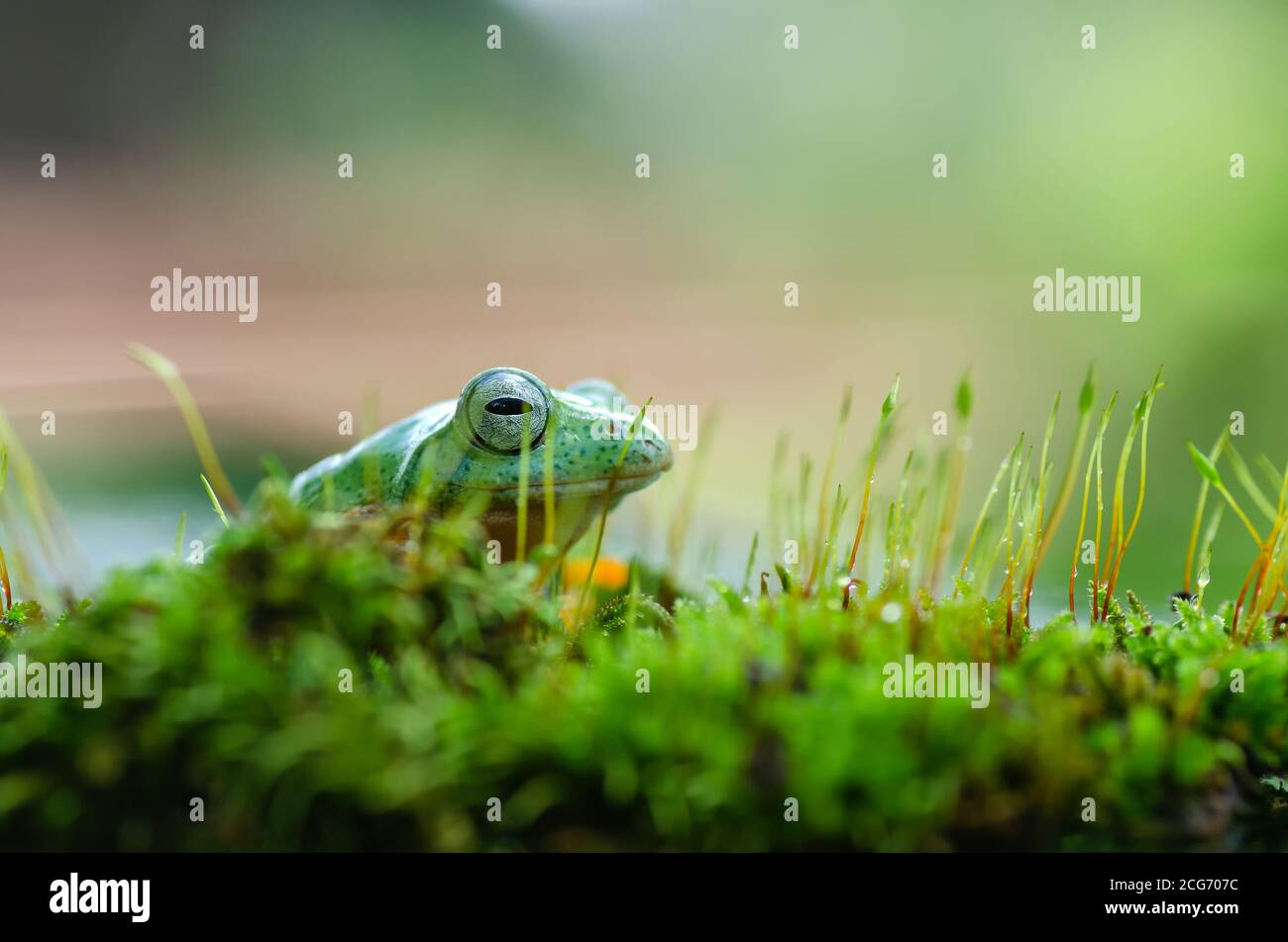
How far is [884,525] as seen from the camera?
5.55 feet

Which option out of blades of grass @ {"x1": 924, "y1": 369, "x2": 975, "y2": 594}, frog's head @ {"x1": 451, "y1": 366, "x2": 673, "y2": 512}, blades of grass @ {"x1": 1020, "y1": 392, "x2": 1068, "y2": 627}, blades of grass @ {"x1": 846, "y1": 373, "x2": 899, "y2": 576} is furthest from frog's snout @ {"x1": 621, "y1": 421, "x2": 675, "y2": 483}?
blades of grass @ {"x1": 1020, "y1": 392, "x2": 1068, "y2": 627}

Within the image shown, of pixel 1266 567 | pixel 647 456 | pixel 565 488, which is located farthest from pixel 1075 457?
pixel 565 488

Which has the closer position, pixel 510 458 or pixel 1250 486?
pixel 1250 486

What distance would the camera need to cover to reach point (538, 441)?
1814 mm

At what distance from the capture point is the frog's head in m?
1.76

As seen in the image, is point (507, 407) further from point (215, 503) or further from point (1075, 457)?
point (1075, 457)

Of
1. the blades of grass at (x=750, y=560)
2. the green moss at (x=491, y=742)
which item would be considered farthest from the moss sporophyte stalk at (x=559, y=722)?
the blades of grass at (x=750, y=560)

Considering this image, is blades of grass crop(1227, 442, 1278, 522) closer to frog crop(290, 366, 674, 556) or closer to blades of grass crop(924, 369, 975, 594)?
blades of grass crop(924, 369, 975, 594)

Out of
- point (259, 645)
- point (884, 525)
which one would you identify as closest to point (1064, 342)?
point (884, 525)

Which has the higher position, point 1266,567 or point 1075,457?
point 1075,457

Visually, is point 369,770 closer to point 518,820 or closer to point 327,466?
point 518,820

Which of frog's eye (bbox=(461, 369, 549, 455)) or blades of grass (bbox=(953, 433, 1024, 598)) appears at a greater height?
frog's eye (bbox=(461, 369, 549, 455))
